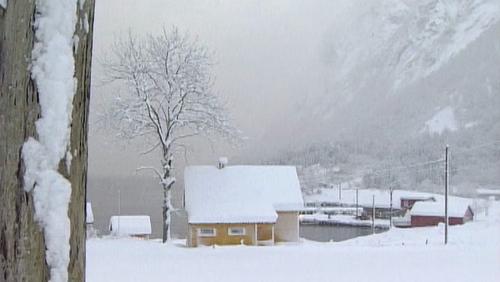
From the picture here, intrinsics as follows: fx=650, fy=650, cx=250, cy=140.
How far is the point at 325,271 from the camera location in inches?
464

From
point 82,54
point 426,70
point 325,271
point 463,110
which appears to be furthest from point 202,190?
point 426,70

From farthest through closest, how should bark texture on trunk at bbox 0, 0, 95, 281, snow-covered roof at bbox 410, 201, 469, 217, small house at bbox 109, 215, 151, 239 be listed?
snow-covered roof at bbox 410, 201, 469, 217 < small house at bbox 109, 215, 151, 239 < bark texture on trunk at bbox 0, 0, 95, 281

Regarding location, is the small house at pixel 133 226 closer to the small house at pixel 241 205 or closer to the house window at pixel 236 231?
the small house at pixel 241 205

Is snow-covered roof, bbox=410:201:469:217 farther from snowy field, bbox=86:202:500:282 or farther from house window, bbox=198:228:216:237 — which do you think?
snowy field, bbox=86:202:500:282

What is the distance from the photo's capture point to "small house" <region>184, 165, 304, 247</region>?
2633 cm

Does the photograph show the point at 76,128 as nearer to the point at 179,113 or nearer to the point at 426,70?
the point at 179,113

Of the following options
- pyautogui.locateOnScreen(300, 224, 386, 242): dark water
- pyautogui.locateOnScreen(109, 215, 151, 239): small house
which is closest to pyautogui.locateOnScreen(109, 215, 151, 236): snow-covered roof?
pyautogui.locateOnScreen(109, 215, 151, 239): small house

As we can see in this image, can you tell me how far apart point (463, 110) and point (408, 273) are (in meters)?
138

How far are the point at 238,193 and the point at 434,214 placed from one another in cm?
3349

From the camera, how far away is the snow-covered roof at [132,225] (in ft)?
124

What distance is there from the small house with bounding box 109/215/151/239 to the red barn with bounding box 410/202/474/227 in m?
26.8

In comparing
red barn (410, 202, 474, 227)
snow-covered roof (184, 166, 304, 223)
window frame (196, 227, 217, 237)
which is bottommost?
red barn (410, 202, 474, 227)

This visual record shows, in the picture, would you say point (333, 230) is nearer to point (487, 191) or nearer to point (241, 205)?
point (487, 191)

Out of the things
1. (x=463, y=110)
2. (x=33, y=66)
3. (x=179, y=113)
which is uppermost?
(x=463, y=110)
